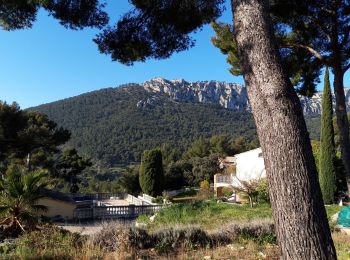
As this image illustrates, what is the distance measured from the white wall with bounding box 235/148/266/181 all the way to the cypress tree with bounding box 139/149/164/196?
7076mm

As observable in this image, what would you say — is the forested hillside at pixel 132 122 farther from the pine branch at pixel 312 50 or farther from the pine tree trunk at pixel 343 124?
the pine tree trunk at pixel 343 124

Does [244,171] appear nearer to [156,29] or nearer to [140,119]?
[156,29]

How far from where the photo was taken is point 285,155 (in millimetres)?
2930

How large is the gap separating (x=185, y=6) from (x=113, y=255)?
3.92 meters

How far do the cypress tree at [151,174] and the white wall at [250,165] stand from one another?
23.2ft

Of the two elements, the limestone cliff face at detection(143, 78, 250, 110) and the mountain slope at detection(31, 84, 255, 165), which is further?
the limestone cliff face at detection(143, 78, 250, 110)

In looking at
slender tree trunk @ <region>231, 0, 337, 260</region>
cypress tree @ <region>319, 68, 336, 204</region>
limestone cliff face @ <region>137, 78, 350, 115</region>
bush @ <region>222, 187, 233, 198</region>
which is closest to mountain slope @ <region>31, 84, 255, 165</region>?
limestone cliff face @ <region>137, 78, 350, 115</region>

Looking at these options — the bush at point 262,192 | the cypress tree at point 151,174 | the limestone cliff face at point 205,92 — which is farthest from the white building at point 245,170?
the limestone cliff face at point 205,92

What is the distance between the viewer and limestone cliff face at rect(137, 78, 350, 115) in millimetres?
109925

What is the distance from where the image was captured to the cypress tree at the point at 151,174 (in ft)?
110

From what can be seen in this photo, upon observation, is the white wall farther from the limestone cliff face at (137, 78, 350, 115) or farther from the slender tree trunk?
the limestone cliff face at (137, 78, 350, 115)

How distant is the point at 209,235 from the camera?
6.32m

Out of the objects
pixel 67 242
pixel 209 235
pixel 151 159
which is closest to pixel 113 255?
pixel 67 242

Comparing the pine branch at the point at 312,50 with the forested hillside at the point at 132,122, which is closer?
the pine branch at the point at 312,50
